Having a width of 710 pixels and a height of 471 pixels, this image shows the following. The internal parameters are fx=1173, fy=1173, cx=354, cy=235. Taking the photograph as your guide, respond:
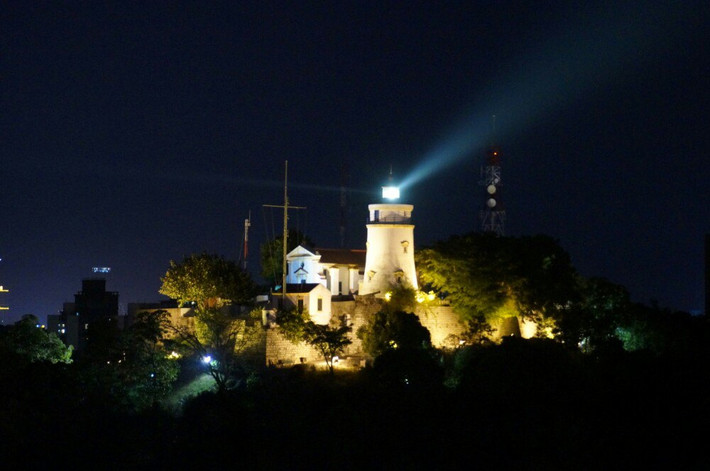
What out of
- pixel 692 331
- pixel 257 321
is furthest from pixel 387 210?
pixel 692 331

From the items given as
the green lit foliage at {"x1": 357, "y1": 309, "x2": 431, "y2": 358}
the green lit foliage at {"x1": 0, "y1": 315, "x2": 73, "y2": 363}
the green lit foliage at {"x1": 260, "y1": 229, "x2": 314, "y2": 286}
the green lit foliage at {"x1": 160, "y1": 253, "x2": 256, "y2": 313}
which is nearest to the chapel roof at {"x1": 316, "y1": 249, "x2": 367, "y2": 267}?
the green lit foliage at {"x1": 260, "y1": 229, "x2": 314, "y2": 286}

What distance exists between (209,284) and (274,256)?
9.03 metres

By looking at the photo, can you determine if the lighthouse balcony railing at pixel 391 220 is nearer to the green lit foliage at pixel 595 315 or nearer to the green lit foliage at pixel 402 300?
the green lit foliage at pixel 402 300

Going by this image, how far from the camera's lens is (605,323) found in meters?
51.8

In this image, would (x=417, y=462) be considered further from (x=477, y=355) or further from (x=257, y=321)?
(x=257, y=321)

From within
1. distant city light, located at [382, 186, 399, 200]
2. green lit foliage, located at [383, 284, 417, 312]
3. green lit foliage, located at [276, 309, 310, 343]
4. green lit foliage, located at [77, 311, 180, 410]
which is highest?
distant city light, located at [382, 186, 399, 200]

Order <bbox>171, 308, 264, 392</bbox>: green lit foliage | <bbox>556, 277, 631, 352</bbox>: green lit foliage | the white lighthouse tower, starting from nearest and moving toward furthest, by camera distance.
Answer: <bbox>171, 308, 264, 392</bbox>: green lit foliage → <bbox>556, 277, 631, 352</bbox>: green lit foliage → the white lighthouse tower

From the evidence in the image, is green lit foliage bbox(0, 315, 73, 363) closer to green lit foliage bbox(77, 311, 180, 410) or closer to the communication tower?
green lit foliage bbox(77, 311, 180, 410)

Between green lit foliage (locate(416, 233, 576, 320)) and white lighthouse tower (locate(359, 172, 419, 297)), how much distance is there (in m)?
2.09

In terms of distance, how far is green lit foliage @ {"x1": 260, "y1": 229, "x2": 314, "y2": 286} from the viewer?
203ft

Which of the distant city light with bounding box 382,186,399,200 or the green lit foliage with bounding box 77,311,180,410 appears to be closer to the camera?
the green lit foliage with bounding box 77,311,180,410

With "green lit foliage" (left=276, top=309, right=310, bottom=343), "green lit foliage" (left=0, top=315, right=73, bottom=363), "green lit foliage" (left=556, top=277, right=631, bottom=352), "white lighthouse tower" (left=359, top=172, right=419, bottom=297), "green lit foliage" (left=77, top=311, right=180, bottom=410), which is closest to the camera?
"green lit foliage" (left=77, top=311, right=180, bottom=410)

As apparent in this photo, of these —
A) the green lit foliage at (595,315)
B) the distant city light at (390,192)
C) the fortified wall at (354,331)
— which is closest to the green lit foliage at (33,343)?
the fortified wall at (354,331)

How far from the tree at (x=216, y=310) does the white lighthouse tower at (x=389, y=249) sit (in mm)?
5851
